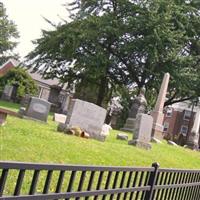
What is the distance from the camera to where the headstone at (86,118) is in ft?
52.6

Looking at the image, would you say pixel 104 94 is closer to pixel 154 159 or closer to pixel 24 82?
pixel 24 82

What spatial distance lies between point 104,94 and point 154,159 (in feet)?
102

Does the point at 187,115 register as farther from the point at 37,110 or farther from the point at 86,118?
the point at 86,118

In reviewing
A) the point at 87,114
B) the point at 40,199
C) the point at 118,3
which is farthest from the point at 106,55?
the point at 40,199

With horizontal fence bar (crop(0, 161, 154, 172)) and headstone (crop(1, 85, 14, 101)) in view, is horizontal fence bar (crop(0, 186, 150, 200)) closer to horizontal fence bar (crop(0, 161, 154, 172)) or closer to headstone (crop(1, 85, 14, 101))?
horizontal fence bar (crop(0, 161, 154, 172))

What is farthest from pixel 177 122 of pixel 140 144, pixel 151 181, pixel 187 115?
pixel 151 181

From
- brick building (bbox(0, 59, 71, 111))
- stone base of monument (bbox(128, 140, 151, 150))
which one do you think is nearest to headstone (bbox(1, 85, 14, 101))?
brick building (bbox(0, 59, 71, 111))

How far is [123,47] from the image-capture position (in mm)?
40000

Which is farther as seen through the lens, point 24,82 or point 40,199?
point 24,82

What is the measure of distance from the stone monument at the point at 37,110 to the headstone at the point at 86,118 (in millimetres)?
2729

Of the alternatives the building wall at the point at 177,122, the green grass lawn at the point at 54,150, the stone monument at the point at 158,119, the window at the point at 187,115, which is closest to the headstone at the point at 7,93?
the stone monument at the point at 158,119

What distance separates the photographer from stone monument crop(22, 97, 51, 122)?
61.3ft

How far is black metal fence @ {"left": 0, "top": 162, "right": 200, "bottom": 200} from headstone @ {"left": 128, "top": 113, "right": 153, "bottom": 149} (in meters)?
10.0

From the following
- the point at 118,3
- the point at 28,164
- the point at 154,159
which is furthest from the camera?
the point at 118,3
